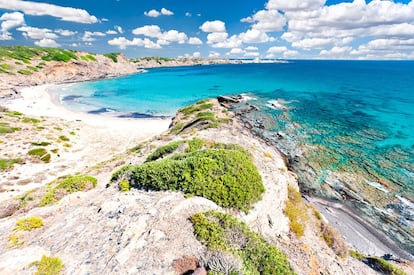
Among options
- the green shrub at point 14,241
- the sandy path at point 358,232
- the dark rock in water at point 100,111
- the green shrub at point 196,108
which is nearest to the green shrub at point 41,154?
the green shrub at point 14,241

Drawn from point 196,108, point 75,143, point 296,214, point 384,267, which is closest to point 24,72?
point 75,143

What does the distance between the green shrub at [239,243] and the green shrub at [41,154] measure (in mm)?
23100

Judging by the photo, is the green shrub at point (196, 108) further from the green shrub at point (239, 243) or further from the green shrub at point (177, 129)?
the green shrub at point (239, 243)

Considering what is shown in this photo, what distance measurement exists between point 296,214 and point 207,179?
5.81m

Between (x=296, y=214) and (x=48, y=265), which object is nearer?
(x=48, y=265)

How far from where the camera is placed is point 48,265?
6262mm

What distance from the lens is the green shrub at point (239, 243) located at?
7160 millimetres

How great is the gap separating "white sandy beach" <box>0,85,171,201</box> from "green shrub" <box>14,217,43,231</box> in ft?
39.9

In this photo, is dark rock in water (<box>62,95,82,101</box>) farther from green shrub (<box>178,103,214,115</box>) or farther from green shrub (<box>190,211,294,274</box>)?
green shrub (<box>190,211,294,274</box>)

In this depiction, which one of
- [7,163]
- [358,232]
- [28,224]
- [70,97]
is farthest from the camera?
[70,97]

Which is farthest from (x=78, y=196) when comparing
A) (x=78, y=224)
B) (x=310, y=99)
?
(x=310, y=99)

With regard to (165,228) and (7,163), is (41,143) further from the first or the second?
(165,228)

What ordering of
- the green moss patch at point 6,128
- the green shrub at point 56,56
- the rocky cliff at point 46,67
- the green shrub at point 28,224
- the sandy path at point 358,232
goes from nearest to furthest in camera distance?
the green shrub at point 28,224
the sandy path at point 358,232
the green moss patch at point 6,128
the rocky cliff at point 46,67
the green shrub at point 56,56

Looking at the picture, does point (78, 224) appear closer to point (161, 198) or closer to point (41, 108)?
point (161, 198)
